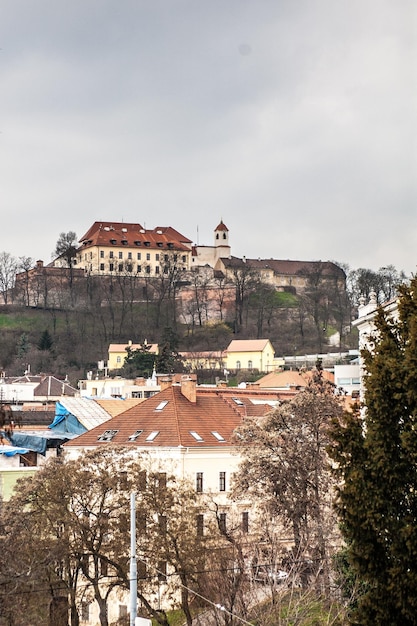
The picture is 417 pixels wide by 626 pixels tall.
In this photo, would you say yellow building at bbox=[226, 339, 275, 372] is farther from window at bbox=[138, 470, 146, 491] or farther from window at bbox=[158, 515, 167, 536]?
window at bbox=[158, 515, 167, 536]

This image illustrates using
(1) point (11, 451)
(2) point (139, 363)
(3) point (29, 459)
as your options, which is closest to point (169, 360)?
(2) point (139, 363)

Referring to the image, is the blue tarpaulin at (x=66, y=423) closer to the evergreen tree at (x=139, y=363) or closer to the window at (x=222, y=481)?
the window at (x=222, y=481)

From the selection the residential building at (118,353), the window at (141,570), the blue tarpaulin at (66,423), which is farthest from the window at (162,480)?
the residential building at (118,353)

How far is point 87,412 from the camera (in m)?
51.0

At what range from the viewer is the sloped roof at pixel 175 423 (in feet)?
122

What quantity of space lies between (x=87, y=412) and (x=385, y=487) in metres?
37.7

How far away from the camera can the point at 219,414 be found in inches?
1602

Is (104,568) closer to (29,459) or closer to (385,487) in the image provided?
(385,487)

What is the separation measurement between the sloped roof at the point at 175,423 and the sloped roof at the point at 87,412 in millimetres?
8855

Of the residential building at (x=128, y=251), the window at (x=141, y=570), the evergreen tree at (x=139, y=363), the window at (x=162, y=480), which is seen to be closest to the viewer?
the window at (x=141, y=570)

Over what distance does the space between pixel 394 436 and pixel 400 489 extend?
68 cm

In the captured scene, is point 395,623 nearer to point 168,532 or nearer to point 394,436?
point 394,436

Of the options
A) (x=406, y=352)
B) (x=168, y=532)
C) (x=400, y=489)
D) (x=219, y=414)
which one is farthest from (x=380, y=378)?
(x=219, y=414)

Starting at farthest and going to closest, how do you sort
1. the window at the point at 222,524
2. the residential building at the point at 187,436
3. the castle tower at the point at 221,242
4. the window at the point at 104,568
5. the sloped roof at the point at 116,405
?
the castle tower at the point at 221,242 < the sloped roof at the point at 116,405 < the residential building at the point at 187,436 < the window at the point at 104,568 < the window at the point at 222,524
